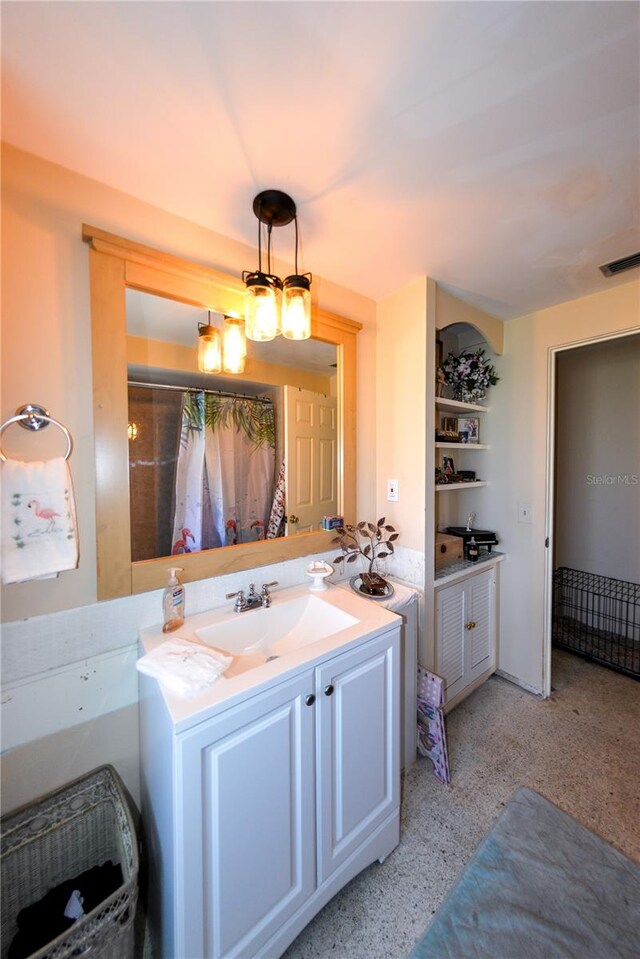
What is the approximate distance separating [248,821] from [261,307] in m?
1.51

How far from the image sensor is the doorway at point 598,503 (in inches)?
99.0

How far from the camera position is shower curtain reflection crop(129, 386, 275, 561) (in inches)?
47.6

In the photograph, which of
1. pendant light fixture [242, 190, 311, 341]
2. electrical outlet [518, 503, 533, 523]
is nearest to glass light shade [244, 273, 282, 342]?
pendant light fixture [242, 190, 311, 341]

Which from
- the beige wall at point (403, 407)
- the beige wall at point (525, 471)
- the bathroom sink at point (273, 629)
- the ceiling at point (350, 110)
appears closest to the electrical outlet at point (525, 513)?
the beige wall at point (525, 471)

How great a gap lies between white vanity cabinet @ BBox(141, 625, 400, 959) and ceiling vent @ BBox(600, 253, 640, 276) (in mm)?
1920

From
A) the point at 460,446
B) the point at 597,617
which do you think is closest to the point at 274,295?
the point at 460,446

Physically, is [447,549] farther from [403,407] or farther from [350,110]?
[350,110]

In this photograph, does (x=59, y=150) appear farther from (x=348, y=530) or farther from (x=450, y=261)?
(x=348, y=530)

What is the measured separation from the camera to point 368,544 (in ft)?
5.90

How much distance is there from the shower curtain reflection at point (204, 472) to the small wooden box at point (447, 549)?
3.38ft

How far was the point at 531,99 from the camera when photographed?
0.82m

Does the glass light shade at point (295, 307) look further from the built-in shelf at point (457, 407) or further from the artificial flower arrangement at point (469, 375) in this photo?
the artificial flower arrangement at point (469, 375)

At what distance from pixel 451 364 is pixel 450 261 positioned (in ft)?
2.47

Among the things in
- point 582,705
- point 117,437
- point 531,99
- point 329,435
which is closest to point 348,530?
point 329,435
